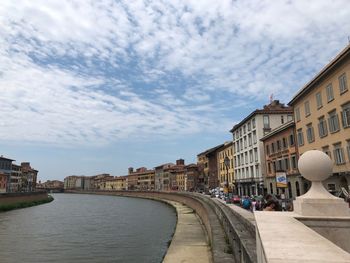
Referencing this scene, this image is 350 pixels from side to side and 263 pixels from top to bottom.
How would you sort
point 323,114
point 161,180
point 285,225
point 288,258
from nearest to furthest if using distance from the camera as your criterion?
point 288,258 → point 285,225 → point 323,114 → point 161,180

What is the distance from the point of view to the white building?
55.3 meters

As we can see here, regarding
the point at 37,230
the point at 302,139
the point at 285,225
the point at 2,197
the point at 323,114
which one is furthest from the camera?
the point at 2,197

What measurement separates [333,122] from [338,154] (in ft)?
9.78

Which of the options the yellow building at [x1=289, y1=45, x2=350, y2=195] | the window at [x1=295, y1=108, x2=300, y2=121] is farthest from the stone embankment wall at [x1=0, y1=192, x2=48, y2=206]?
the yellow building at [x1=289, y1=45, x2=350, y2=195]

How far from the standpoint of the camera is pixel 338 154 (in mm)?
29609

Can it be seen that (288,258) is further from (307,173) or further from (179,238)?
(179,238)

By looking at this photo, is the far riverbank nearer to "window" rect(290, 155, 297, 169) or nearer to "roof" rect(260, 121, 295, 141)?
"roof" rect(260, 121, 295, 141)

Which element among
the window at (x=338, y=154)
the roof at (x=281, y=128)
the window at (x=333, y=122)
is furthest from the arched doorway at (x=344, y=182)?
the roof at (x=281, y=128)

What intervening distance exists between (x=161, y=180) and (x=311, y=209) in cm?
14840

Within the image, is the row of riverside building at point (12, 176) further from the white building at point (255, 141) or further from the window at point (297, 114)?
the window at point (297, 114)

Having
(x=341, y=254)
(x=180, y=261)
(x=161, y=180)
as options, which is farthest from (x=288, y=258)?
(x=161, y=180)

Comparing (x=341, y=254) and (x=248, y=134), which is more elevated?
(x=248, y=134)

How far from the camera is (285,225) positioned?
17.7 feet

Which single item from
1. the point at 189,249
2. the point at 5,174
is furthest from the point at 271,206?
the point at 5,174
